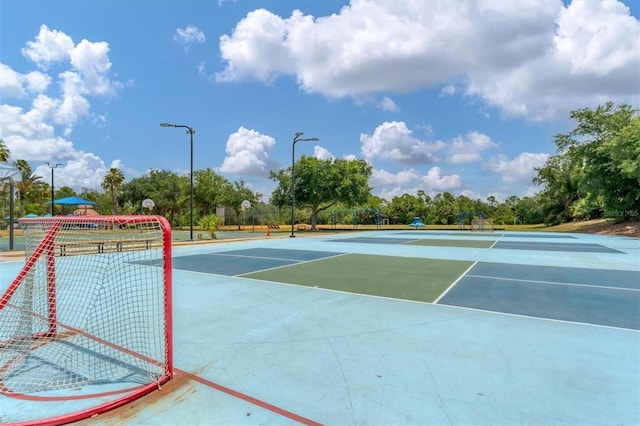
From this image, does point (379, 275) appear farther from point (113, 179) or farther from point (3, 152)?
point (113, 179)

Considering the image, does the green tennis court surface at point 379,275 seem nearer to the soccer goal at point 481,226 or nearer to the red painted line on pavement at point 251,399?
the red painted line on pavement at point 251,399

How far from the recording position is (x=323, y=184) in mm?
35781

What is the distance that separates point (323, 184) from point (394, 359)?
32121mm

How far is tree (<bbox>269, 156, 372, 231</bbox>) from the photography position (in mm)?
35875

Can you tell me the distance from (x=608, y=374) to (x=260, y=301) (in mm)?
4968

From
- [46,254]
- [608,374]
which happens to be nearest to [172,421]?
[46,254]

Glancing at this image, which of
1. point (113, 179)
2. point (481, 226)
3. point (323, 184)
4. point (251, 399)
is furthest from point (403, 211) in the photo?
point (251, 399)

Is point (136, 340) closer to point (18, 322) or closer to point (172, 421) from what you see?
point (18, 322)

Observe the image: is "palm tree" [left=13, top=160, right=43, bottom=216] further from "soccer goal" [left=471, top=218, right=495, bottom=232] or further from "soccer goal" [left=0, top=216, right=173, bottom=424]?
"soccer goal" [left=471, top=218, right=495, bottom=232]

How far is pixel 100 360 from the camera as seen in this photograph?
4016 mm

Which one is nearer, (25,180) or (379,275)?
(379,275)

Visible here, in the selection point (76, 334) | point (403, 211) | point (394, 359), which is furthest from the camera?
point (403, 211)

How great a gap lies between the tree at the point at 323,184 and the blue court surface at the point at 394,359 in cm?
2818

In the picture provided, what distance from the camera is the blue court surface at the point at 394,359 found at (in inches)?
116
